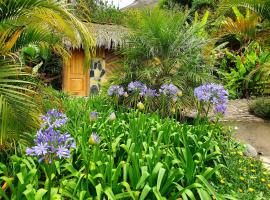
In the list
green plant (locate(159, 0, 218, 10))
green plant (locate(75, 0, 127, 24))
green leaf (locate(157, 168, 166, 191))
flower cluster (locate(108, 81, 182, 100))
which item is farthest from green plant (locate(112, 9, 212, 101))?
green plant (locate(159, 0, 218, 10))

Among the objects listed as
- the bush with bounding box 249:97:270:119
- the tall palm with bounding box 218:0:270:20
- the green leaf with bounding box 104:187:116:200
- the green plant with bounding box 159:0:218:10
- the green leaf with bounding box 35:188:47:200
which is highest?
the green plant with bounding box 159:0:218:10

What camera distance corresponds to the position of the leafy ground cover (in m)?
2.94

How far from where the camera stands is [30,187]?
275 centimetres

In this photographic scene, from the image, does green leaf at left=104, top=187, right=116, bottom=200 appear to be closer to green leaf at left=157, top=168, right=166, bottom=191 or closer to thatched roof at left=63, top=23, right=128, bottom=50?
green leaf at left=157, top=168, right=166, bottom=191

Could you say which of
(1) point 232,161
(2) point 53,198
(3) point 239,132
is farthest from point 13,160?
(3) point 239,132

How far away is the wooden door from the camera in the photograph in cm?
1448

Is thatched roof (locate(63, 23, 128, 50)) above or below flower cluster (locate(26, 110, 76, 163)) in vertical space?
above

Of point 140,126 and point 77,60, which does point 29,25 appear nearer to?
point 140,126

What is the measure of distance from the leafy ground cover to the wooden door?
9524mm

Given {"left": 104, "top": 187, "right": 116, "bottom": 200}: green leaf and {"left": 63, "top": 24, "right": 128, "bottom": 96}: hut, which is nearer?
{"left": 104, "top": 187, "right": 116, "bottom": 200}: green leaf

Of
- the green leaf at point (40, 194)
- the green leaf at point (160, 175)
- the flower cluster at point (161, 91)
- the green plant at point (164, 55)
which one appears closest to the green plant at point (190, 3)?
the green plant at point (164, 55)

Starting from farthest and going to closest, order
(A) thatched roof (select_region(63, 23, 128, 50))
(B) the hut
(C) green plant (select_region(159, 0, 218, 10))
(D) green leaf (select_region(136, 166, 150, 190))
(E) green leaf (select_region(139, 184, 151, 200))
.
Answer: (C) green plant (select_region(159, 0, 218, 10))
(B) the hut
(A) thatched roof (select_region(63, 23, 128, 50))
(D) green leaf (select_region(136, 166, 150, 190))
(E) green leaf (select_region(139, 184, 151, 200))

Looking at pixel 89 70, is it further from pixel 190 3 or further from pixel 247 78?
pixel 190 3

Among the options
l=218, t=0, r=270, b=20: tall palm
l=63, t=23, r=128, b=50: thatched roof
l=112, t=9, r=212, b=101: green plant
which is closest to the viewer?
l=112, t=9, r=212, b=101: green plant
